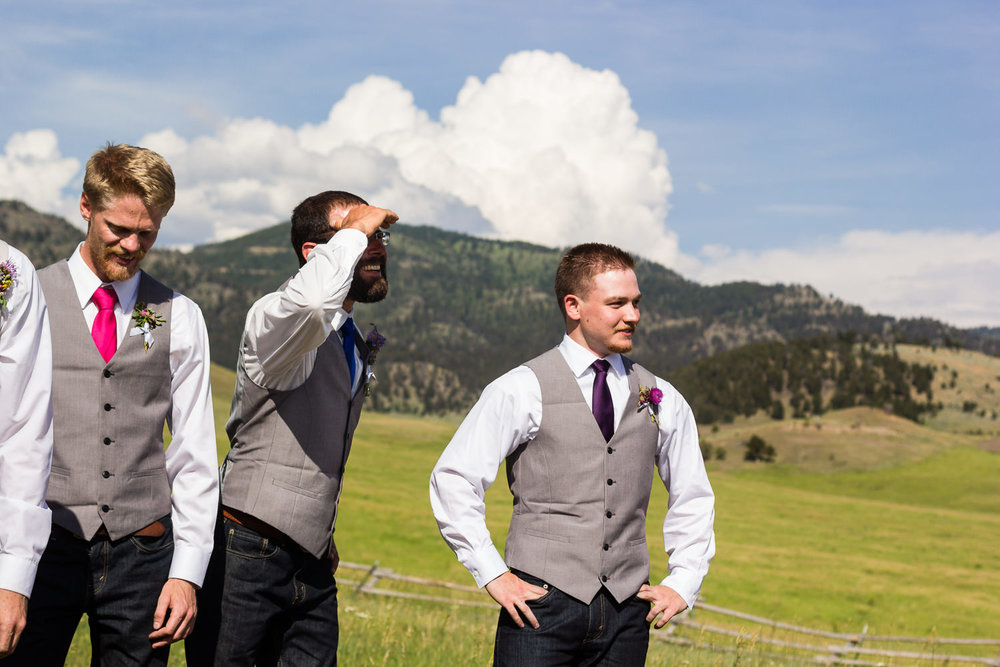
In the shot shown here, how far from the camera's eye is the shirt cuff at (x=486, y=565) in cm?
366

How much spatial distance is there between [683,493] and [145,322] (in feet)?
7.90

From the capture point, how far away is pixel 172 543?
3.69m

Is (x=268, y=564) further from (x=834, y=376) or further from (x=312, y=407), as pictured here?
(x=834, y=376)

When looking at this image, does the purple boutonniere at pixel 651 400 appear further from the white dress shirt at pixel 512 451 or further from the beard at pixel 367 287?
the beard at pixel 367 287

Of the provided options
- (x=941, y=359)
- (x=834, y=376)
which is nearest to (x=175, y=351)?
(x=834, y=376)

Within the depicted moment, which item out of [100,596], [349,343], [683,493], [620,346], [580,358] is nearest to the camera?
[100,596]

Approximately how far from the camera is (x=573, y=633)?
3.71 metres

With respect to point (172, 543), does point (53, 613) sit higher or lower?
lower

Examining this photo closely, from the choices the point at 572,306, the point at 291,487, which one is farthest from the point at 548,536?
the point at 291,487

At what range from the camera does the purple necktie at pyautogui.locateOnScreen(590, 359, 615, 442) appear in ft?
12.7

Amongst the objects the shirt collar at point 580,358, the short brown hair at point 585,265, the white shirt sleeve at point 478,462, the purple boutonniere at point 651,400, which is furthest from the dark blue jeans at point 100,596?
the purple boutonniere at point 651,400

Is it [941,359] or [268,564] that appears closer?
[268,564]

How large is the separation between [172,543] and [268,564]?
1.37 feet

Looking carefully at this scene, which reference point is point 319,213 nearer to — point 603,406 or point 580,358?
point 580,358
